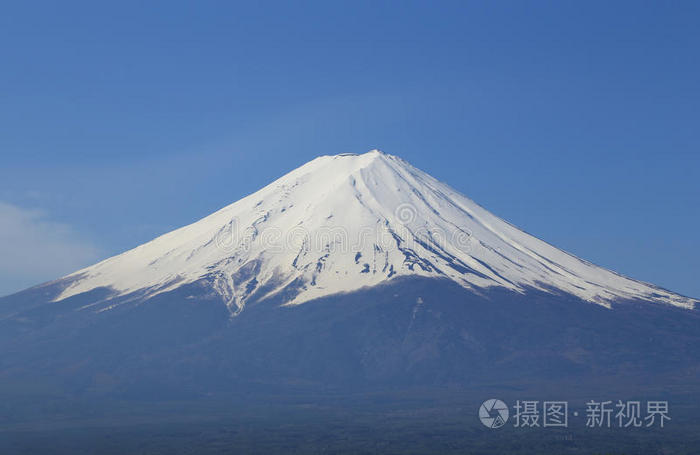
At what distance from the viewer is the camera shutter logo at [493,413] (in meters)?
105

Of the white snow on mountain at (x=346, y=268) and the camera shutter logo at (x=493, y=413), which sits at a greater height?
the white snow on mountain at (x=346, y=268)

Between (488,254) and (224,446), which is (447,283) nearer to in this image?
(488,254)

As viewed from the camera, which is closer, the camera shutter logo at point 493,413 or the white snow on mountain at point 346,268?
the camera shutter logo at point 493,413

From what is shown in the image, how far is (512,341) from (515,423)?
191 feet

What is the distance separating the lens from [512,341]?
160m

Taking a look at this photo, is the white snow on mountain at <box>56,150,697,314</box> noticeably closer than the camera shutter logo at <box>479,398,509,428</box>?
No

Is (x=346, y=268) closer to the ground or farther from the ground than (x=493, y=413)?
farther from the ground

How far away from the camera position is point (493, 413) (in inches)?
Answer: 4387

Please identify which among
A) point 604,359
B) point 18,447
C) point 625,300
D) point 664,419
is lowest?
point 18,447

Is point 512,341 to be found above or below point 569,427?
above

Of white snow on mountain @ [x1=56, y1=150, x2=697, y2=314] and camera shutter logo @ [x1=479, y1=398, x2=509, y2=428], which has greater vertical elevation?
white snow on mountain @ [x1=56, y1=150, x2=697, y2=314]

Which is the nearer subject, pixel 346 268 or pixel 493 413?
pixel 493 413

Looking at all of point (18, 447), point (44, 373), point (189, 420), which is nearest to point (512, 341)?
point (189, 420)

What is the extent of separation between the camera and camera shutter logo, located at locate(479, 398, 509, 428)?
10457 centimetres
